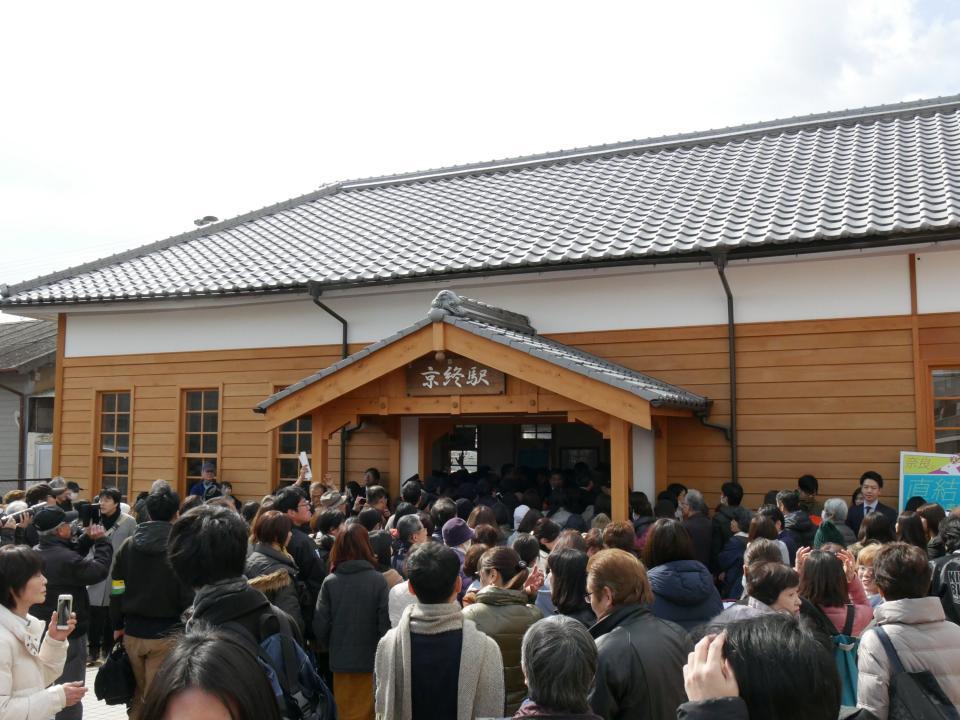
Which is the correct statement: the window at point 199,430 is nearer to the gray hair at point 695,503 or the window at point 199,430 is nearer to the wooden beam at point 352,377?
the wooden beam at point 352,377

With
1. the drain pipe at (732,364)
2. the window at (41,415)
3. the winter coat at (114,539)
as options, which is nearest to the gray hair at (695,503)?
the drain pipe at (732,364)

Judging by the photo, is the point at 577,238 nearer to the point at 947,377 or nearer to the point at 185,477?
the point at 947,377

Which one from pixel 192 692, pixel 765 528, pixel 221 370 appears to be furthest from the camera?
pixel 221 370

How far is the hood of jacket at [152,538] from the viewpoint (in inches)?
195

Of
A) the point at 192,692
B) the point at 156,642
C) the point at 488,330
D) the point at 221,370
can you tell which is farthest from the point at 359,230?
the point at 192,692

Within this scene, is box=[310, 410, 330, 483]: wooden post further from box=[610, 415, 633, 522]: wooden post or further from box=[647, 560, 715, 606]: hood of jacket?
box=[647, 560, 715, 606]: hood of jacket

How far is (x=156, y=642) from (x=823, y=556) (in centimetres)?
376

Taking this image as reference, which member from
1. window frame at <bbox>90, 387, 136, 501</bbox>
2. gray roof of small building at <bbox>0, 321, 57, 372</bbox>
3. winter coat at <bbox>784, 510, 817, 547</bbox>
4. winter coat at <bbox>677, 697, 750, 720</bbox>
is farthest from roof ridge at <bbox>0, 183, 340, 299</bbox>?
winter coat at <bbox>677, 697, 750, 720</bbox>

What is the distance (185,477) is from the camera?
42.7ft

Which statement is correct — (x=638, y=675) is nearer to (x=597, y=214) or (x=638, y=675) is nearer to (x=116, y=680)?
(x=116, y=680)

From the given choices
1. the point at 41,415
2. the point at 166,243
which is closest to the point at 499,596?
the point at 166,243

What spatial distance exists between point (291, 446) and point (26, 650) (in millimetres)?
8896

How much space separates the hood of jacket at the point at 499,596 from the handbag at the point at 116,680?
2.09 m

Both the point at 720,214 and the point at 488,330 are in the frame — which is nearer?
the point at 488,330
